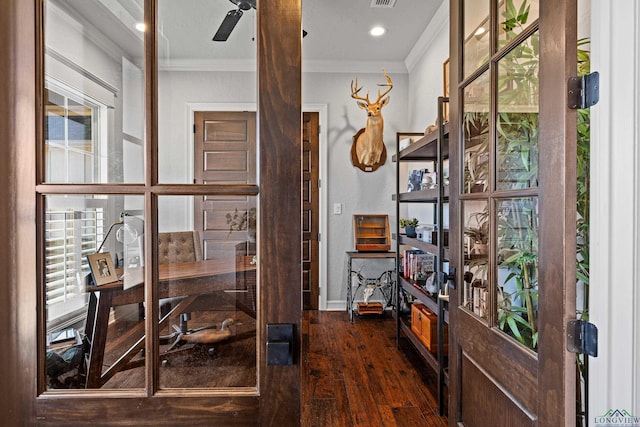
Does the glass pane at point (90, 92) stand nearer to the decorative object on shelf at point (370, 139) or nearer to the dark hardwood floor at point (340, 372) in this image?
the dark hardwood floor at point (340, 372)

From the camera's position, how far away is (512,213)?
111 cm

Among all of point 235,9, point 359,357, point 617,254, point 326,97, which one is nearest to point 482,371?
point 617,254

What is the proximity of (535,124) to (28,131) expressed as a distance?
1.28 metres

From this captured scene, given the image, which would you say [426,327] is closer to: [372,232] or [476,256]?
[476,256]

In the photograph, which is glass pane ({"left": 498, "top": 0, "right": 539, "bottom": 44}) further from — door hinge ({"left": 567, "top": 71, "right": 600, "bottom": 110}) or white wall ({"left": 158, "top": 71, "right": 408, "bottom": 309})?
white wall ({"left": 158, "top": 71, "right": 408, "bottom": 309})

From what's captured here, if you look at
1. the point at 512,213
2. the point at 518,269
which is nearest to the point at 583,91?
the point at 512,213

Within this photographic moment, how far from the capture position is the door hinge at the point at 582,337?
2.76 feet

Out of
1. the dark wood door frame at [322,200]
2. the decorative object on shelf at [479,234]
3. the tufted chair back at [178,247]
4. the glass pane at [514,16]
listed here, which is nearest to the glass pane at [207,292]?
the tufted chair back at [178,247]

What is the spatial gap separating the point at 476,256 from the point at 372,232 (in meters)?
2.57

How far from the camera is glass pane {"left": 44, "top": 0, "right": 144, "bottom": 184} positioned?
0.78 metres

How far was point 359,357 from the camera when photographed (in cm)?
279

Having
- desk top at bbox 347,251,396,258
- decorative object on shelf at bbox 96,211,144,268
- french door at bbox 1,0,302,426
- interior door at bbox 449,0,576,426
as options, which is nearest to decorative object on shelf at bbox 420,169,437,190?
interior door at bbox 449,0,576,426

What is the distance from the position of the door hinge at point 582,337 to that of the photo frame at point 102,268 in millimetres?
1086

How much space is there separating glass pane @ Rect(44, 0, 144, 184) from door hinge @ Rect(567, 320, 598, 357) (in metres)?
1.07
